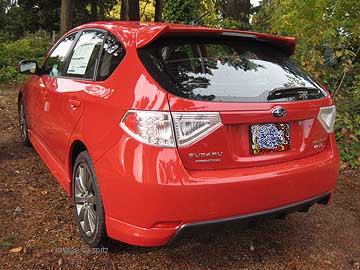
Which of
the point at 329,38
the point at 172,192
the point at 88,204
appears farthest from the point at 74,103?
the point at 329,38

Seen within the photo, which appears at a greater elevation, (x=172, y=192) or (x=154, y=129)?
(x=154, y=129)

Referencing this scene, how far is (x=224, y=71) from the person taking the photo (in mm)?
2564

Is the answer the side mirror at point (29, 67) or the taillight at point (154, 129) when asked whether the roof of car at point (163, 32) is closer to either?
the taillight at point (154, 129)

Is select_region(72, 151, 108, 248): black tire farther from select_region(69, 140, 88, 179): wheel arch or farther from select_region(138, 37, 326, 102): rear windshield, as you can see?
select_region(138, 37, 326, 102): rear windshield

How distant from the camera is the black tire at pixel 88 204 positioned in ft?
8.70

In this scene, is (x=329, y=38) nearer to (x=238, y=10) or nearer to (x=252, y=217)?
(x=238, y=10)

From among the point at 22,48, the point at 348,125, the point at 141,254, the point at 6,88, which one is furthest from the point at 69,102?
the point at 22,48

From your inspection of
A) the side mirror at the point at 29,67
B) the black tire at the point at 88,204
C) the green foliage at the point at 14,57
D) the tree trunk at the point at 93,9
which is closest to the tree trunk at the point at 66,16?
the green foliage at the point at 14,57

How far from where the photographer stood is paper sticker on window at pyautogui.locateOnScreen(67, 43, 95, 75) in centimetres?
319

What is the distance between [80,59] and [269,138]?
1.76 meters

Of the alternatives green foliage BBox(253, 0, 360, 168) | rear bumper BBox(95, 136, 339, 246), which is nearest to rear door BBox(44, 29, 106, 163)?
rear bumper BBox(95, 136, 339, 246)

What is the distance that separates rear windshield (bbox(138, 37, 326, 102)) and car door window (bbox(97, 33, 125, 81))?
246mm

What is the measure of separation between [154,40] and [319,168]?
1.40 m

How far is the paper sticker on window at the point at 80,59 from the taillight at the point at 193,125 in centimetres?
127
